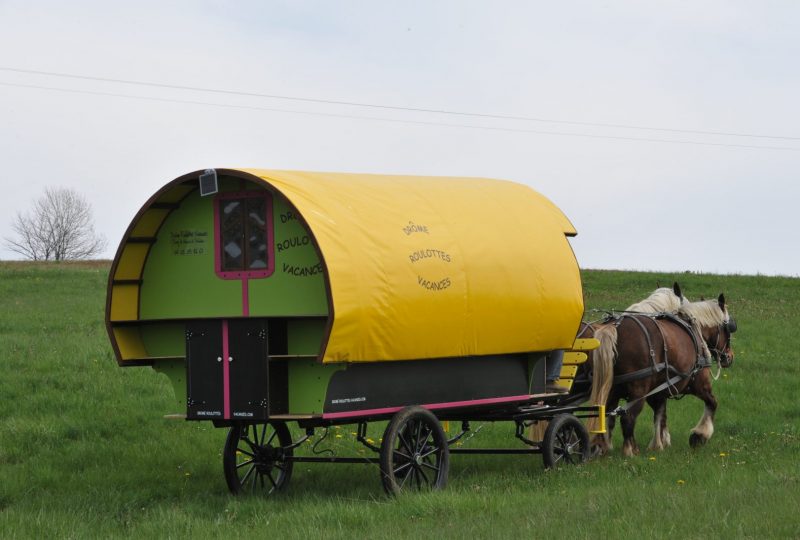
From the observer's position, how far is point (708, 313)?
1605cm

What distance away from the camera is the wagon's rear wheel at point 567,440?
40.2 ft

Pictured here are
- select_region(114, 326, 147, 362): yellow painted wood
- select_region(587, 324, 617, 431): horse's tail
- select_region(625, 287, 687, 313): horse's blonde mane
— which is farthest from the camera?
select_region(625, 287, 687, 313): horse's blonde mane

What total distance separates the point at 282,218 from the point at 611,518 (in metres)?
3.89

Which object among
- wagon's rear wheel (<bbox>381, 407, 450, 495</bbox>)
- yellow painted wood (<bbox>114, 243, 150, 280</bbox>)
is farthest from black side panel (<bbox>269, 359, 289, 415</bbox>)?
yellow painted wood (<bbox>114, 243, 150, 280</bbox>)

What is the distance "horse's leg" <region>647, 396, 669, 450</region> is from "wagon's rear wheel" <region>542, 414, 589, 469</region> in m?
2.14

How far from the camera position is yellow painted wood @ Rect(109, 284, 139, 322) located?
10922mm

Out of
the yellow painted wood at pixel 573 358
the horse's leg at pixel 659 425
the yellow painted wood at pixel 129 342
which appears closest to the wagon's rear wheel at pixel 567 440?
the yellow painted wood at pixel 573 358

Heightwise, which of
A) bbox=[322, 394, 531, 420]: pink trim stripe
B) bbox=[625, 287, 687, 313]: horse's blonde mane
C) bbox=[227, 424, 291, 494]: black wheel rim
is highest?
bbox=[625, 287, 687, 313]: horse's blonde mane

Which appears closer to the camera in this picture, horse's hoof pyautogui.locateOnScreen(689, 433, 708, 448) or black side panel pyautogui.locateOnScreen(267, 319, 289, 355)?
black side panel pyautogui.locateOnScreen(267, 319, 289, 355)

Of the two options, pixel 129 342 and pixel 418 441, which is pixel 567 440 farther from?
pixel 129 342

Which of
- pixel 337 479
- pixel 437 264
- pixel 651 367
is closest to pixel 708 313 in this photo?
pixel 651 367

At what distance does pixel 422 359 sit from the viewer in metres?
10.6

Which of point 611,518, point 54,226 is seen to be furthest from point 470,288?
point 54,226

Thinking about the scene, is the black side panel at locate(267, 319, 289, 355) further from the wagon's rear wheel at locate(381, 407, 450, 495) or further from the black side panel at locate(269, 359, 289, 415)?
the wagon's rear wheel at locate(381, 407, 450, 495)
